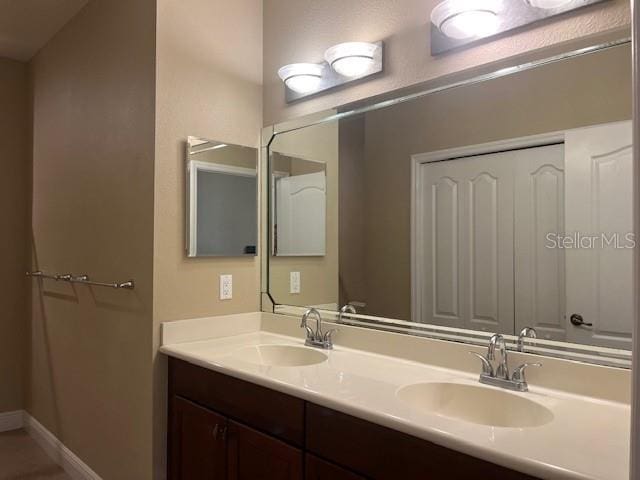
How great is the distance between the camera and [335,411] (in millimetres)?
1342

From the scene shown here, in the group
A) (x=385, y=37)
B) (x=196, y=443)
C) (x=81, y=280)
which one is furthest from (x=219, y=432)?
(x=385, y=37)

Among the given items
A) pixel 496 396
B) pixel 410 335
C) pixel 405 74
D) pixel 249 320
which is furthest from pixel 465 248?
pixel 249 320

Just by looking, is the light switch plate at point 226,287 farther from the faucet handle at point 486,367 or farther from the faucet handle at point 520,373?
the faucet handle at point 520,373

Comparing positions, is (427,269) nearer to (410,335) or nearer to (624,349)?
(410,335)

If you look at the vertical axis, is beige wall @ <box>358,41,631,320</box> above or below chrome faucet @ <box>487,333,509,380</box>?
above

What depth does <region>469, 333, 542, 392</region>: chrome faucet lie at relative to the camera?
4.65 feet

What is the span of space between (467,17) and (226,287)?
59.2 inches

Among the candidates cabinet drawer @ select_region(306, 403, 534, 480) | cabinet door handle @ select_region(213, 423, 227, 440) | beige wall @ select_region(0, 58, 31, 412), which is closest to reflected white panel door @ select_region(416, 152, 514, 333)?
cabinet drawer @ select_region(306, 403, 534, 480)

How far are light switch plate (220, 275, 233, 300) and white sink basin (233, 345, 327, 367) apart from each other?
0.33 m

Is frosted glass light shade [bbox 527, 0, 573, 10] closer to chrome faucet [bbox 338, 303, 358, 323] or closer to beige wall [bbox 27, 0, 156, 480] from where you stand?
chrome faucet [bbox 338, 303, 358, 323]

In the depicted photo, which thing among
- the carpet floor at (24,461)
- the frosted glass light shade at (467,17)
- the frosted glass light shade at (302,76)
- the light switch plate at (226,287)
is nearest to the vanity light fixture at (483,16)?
the frosted glass light shade at (467,17)

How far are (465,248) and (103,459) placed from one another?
6.61 feet

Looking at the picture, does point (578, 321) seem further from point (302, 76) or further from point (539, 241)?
point (302, 76)

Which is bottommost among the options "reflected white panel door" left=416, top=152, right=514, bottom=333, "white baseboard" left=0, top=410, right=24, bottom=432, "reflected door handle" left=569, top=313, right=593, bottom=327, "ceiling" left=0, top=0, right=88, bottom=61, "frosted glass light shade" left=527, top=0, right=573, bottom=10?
"white baseboard" left=0, top=410, right=24, bottom=432
